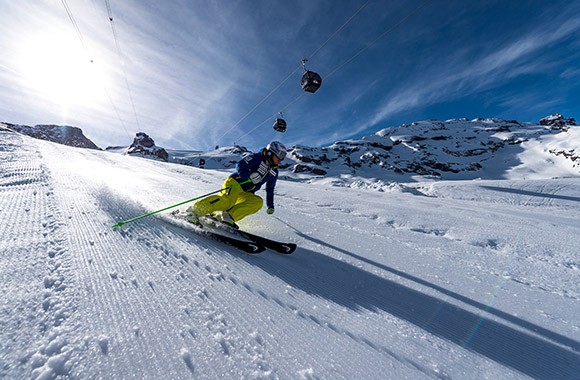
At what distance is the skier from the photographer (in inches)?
163

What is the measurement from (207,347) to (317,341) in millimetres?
762

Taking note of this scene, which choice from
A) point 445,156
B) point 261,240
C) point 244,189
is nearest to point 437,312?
point 261,240

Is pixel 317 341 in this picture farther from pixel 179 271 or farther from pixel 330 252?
pixel 330 252

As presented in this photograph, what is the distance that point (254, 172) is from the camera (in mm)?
4578

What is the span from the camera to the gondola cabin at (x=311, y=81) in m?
13.1

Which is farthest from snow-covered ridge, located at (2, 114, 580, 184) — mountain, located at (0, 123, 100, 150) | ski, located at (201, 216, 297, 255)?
ski, located at (201, 216, 297, 255)

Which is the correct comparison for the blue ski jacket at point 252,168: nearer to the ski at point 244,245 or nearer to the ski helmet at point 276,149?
the ski helmet at point 276,149

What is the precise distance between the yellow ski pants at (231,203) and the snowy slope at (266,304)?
2.13ft

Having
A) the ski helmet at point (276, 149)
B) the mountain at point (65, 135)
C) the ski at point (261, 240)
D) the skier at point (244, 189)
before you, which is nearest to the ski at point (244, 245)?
the ski at point (261, 240)

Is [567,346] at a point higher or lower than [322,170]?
lower

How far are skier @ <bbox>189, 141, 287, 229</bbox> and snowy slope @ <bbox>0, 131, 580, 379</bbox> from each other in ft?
2.39

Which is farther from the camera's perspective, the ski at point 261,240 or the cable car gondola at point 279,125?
the cable car gondola at point 279,125

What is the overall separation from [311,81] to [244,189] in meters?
10.5

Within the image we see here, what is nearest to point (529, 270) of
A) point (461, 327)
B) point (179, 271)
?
point (461, 327)
